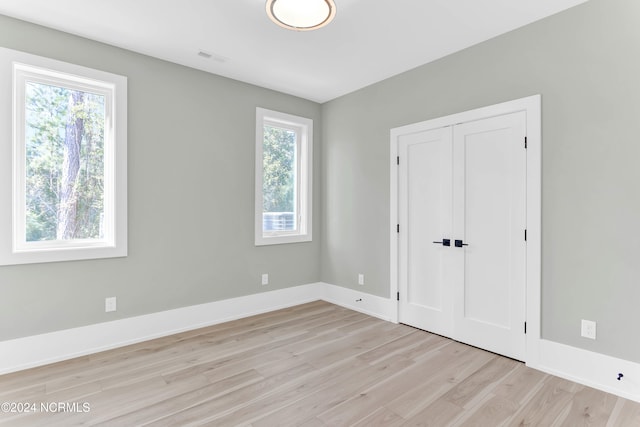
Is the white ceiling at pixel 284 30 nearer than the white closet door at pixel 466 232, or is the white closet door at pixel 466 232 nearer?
the white ceiling at pixel 284 30

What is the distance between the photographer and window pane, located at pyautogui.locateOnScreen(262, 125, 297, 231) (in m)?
4.25

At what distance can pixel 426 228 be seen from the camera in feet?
11.4

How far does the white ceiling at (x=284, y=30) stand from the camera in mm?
2480

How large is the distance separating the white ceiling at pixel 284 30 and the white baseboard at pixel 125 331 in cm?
259

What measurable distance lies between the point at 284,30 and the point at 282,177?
76.8 inches

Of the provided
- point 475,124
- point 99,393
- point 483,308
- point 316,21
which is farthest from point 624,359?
point 99,393

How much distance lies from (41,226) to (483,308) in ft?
12.9

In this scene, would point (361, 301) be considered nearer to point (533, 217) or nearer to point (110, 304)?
point (533, 217)

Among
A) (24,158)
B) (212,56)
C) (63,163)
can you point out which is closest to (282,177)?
(212,56)

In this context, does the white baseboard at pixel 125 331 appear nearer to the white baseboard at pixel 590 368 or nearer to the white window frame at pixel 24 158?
the white window frame at pixel 24 158

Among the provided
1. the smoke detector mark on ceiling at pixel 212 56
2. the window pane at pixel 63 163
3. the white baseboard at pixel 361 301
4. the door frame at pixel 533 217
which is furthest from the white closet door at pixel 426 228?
the window pane at pixel 63 163

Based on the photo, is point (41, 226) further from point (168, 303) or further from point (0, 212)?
point (168, 303)

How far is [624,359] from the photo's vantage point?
224 cm

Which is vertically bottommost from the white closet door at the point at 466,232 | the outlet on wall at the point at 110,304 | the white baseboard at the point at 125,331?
the white baseboard at the point at 125,331
